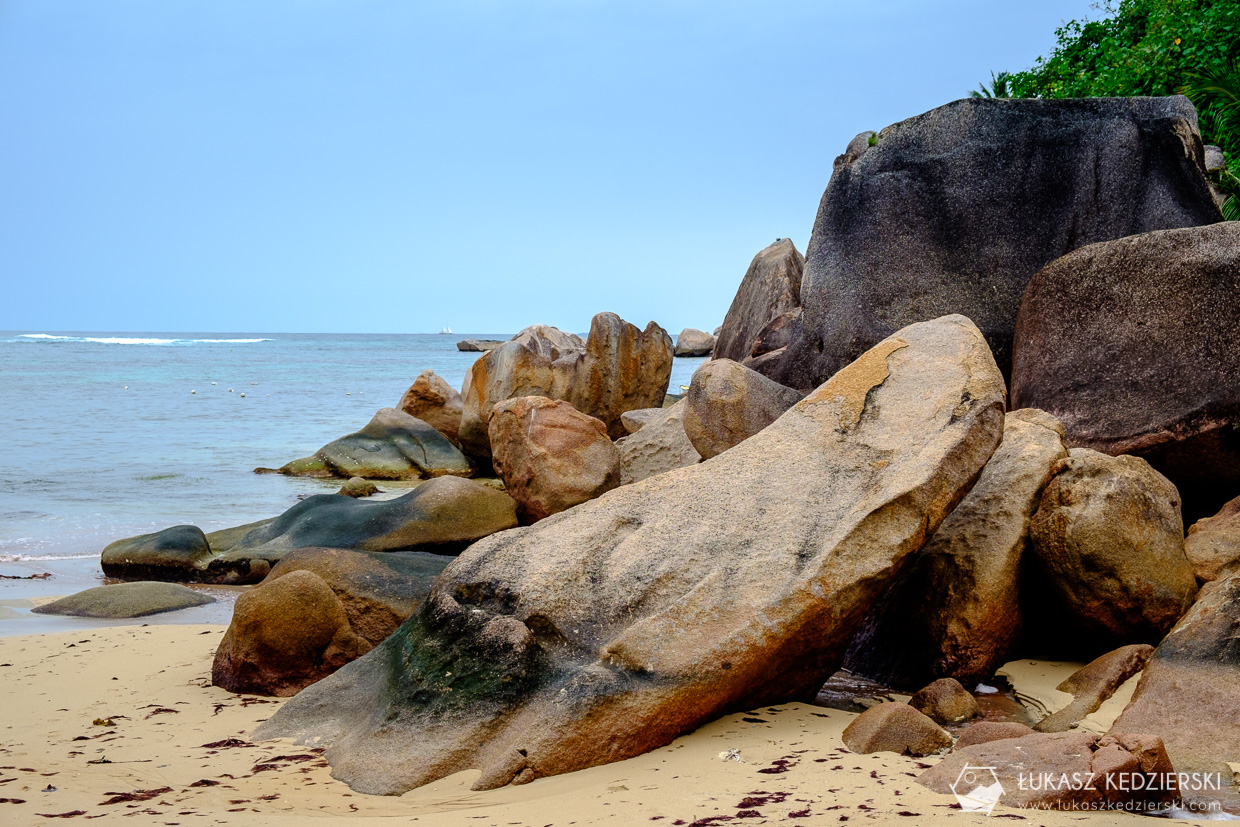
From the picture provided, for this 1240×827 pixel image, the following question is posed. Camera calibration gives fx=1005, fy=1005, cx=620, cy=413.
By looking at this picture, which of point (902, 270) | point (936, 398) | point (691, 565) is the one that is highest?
point (902, 270)

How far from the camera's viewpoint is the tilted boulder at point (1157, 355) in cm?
542

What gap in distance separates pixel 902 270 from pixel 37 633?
624 centimetres

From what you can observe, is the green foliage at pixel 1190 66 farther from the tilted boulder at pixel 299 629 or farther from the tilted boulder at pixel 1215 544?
the tilted boulder at pixel 299 629

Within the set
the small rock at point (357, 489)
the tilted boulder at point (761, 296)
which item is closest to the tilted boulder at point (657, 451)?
the small rock at point (357, 489)

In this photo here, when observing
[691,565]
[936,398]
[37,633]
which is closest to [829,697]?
[691,565]

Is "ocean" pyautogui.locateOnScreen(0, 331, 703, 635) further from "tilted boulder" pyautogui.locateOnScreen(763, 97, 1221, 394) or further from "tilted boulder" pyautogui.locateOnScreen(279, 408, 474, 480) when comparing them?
"tilted boulder" pyautogui.locateOnScreen(763, 97, 1221, 394)

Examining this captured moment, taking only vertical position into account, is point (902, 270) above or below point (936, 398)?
above

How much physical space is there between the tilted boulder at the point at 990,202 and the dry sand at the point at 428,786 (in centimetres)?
349

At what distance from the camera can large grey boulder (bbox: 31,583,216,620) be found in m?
6.62

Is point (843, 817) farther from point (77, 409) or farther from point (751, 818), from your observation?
point (77, 409)

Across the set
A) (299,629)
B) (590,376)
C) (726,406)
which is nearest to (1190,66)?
(590,376)

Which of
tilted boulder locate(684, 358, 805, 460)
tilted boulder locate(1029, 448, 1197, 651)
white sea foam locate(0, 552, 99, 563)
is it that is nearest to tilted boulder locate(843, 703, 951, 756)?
tilted boulder locate(1029, 448, 1197, 651)

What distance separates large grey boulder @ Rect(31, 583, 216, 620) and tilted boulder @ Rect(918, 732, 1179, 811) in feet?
18.0

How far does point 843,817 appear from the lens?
2.81 metres
